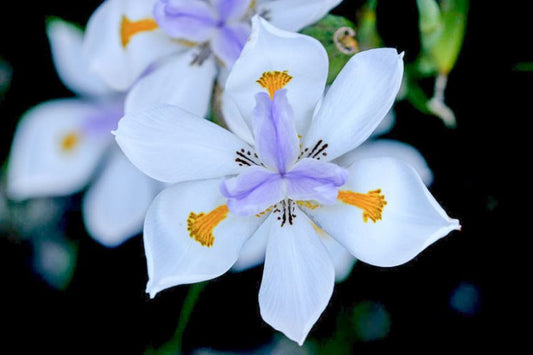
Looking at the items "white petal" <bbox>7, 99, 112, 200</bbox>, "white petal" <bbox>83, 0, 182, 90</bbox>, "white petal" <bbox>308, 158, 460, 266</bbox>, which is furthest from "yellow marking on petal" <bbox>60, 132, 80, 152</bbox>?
"white petal" <bbox>308, 158, 460, 266</bbox>

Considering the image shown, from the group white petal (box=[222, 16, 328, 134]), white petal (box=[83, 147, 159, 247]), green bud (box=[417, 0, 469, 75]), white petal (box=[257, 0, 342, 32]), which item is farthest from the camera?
white petal (box=[83, 147, 159, 247])

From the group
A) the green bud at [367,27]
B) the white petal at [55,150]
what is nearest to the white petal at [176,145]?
the green bud at [367,27]

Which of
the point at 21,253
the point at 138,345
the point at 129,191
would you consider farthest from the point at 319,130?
the point at 21,253

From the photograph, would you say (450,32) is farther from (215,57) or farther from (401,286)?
(401,286)

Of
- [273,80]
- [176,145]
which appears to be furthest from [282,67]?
[176,145]

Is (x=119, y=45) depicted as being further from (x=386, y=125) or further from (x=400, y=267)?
(x=400, y=267)

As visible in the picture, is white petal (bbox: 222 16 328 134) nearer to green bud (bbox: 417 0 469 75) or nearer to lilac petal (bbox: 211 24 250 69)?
lilac petal (bbox: 211 24 250 69)

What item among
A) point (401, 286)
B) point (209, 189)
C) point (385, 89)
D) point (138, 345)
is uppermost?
point (385, 89)

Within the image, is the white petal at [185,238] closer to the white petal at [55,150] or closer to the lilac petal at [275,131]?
the lilac petal at [275,131]
